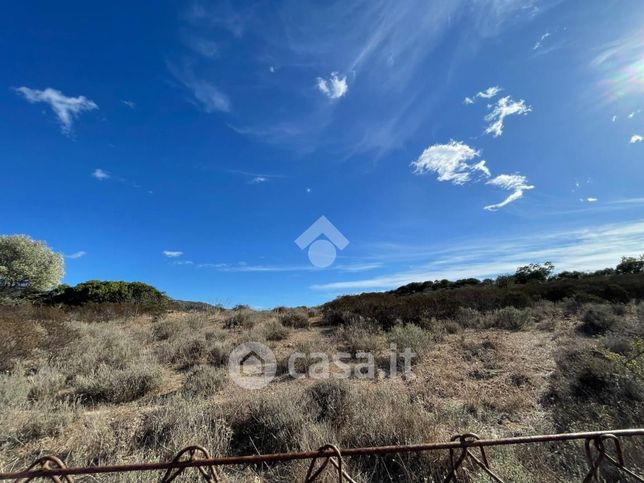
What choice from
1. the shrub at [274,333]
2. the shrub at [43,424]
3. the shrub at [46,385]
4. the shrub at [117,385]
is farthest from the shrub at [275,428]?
the shrub at [274,333]

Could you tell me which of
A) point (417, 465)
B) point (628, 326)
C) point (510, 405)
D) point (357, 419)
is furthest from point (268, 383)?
point (628, 326)

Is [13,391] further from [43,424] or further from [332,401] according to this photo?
[332,401]

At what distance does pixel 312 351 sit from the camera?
7.76 metres

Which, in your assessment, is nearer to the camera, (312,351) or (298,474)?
(298,474)

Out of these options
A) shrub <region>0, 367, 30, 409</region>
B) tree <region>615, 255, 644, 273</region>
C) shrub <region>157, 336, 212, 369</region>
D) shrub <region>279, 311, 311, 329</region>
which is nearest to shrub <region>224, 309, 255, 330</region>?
shrub <region>279, 311, 311, 329</region>

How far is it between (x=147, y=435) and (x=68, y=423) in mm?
1074

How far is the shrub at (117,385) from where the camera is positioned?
16.7ft

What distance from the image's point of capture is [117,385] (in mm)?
5156

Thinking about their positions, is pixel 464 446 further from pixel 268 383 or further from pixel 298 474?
pixel 268 383

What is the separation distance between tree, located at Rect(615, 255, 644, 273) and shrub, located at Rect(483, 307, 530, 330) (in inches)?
1187

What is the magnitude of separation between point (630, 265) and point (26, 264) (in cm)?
5397
